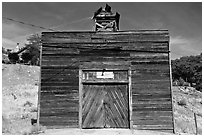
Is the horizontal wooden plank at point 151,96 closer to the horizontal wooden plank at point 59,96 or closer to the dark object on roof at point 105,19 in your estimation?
the horizontal wooden plank at point 59,96

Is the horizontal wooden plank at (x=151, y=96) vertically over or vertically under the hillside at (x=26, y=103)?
over

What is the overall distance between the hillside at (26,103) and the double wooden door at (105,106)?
268 cm

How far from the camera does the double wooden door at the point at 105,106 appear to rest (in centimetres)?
1076

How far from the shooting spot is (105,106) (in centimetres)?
1091

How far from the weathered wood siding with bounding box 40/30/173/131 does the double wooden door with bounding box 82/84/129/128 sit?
1.34 ft

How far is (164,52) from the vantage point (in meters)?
11.1

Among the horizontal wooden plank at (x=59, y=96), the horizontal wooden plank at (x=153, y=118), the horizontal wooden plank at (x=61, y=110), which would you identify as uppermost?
the horizontal wooden plank at (x=59, y=96)

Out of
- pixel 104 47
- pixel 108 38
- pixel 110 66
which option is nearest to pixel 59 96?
pixel 110 66

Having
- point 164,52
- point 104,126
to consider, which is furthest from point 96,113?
point 164,52

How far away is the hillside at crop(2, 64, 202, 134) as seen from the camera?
11.0 metres

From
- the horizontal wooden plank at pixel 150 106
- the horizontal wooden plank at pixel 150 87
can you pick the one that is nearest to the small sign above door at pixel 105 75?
the horizontal wooden plank at pixel 150 87

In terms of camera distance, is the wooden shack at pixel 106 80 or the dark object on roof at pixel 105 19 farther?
the dark object on roof at pixel 105 19

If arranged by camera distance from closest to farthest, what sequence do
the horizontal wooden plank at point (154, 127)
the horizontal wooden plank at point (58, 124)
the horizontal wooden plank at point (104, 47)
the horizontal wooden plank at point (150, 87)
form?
the horizontal wooden plank at point (154, 127), the horizontal wooden plank at point (58, 124), the horizontal wooden plank at point (150, 87), the horizontal wooden plank at point (104, 47)

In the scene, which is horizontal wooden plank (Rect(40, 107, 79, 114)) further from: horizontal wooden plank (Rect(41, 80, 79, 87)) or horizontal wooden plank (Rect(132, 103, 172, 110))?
horizontal wooden plank (Rect(132, 103, 172, 110))
